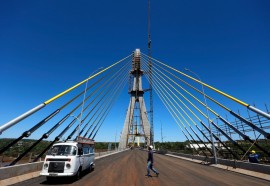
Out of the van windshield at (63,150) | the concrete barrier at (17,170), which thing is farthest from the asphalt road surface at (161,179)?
the van windshield at (63,150)

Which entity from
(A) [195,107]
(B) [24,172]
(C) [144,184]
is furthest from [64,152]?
(A) [195,107]

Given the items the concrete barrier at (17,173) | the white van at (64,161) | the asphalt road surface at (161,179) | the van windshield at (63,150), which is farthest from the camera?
the van windshield at (63,150)

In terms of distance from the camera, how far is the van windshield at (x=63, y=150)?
37.6 ft

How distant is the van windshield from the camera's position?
11.5 m

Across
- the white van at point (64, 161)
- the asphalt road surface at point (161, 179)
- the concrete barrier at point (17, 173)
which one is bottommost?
the asphalt road surface at point (161, 179)

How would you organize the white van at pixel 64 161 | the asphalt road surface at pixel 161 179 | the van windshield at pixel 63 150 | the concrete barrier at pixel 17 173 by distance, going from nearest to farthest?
the concrete barrier at pixel 17 173 < the asphalt road surface at pixel 161 179 < the white van at pixel 64 161 < the van windshield at pixel 63 150

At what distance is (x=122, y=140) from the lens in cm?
6353

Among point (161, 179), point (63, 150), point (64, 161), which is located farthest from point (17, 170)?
point (161, 179)

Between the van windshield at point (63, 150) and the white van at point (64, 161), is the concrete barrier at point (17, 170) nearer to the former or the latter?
the white van at point (64, 161)

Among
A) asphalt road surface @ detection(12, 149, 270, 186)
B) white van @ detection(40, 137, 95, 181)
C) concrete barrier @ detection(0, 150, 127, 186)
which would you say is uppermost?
white van @ detection(40, 137, 95, 181)

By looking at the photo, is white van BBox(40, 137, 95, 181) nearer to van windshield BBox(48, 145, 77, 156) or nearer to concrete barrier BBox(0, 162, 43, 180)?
van windshield BBox(48, 145, 77, 156)

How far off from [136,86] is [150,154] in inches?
2014

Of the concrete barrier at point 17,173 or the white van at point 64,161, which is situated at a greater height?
the white van at point 64,161

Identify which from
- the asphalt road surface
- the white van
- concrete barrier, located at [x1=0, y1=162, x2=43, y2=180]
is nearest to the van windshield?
the white van
